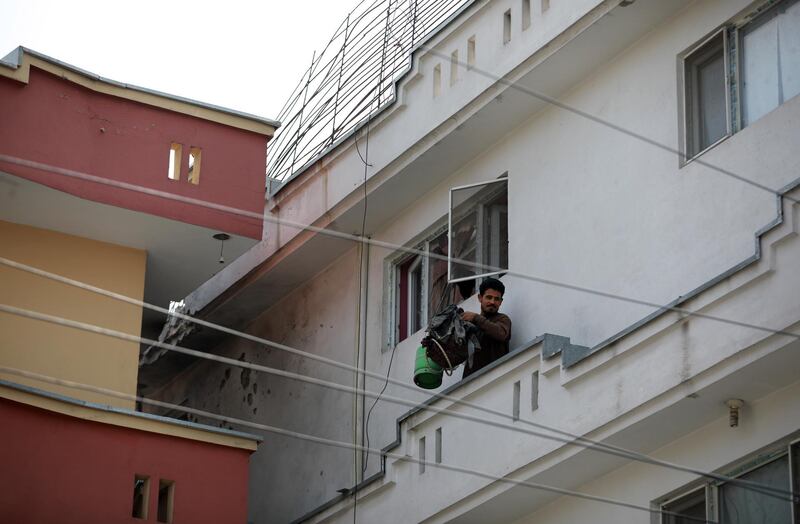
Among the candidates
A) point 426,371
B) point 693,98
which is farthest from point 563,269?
point 693,98

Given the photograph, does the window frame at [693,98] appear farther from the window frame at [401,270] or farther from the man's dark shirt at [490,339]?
the window frame at [401,270]

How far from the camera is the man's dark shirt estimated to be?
59.8 feet

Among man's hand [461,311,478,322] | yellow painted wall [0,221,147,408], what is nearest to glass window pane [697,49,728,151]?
man's hand [461,311,478,322]

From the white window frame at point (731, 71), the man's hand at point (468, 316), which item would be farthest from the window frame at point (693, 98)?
the man's hand at point (468, 316)

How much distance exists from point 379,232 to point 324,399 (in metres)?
2.28

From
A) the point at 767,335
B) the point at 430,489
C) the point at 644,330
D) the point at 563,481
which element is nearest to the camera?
the point at 767,335

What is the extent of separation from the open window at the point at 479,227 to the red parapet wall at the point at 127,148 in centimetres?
254

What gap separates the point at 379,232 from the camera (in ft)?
71.9

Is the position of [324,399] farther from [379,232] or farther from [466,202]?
[466,202]

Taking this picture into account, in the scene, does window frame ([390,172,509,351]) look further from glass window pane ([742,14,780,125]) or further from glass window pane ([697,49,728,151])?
glass window pane ([742,14,780,125])

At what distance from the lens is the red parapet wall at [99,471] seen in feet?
57.4

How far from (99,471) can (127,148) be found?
4.10m

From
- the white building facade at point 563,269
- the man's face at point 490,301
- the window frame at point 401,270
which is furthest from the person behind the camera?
the window frame at point 401,270

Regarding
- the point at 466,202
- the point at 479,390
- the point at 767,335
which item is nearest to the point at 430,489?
the point at 479,390
